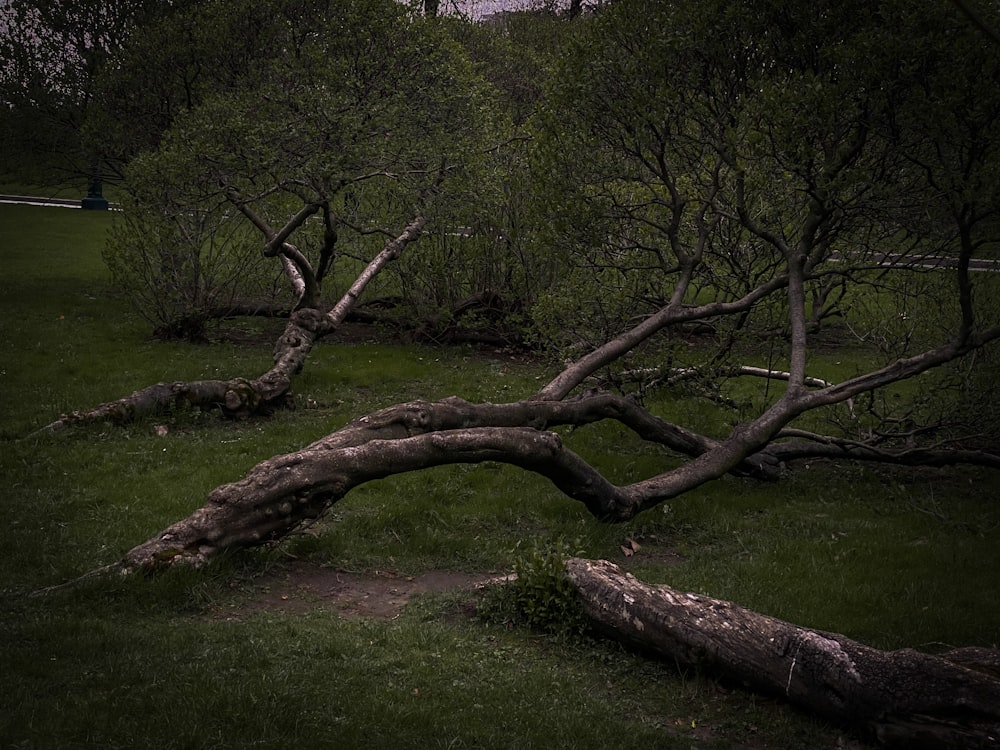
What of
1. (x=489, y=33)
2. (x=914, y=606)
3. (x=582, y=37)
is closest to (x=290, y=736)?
(x=914, y=606)

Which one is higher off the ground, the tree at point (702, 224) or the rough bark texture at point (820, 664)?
the tree at point (702, 224)

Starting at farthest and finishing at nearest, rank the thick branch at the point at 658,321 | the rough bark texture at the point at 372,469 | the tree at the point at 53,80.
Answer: the tree at the point at 53,80 < the thick branch at the point at 658,321 < the rough bark texture at the point at 372,469

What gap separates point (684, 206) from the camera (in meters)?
11.5

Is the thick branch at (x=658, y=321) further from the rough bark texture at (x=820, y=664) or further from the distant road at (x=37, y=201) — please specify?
the distant road at (x=37, y=201)

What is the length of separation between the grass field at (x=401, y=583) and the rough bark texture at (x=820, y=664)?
17 centimetres

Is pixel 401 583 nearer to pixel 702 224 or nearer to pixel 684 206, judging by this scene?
pixel 702 224

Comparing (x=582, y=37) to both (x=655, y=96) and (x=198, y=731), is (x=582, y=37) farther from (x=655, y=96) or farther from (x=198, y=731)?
(x=198, y=731)

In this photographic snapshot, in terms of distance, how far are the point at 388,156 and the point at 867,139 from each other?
7.87 meters

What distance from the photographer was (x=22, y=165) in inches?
955

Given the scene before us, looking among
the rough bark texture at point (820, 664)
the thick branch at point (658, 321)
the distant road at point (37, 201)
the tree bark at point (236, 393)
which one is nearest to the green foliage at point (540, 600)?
the rough bark texture at point (820, 664)

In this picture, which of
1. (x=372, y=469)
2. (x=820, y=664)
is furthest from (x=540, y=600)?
(x=820, y=664)

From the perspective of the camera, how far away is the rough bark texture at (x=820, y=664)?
15.7 ft

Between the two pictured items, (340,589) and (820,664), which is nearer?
(820,664)

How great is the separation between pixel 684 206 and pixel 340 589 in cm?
625
